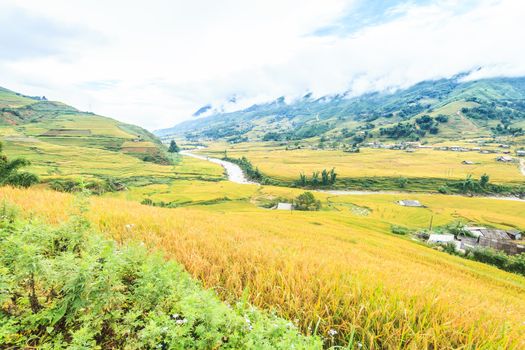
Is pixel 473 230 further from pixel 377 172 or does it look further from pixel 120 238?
pixel 120 238

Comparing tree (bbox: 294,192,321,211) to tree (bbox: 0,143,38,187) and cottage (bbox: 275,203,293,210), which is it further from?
tree (bbox: 0,143,38,187)

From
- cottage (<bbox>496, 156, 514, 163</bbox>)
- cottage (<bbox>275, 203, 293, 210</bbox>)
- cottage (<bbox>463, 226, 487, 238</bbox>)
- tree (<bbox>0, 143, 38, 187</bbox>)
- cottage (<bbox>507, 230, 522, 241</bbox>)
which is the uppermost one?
cottage (<bbox>496, 156, 514, 163</bbox>)

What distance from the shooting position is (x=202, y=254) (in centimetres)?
529

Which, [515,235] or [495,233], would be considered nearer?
[515,235]

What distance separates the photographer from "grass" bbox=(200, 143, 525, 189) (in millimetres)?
113500

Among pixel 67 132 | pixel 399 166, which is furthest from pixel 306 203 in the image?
pixel 67 132

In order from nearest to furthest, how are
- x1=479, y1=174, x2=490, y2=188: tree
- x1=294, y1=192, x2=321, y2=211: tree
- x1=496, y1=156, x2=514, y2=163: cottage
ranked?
1. x1=294, y1=192, x2=321, y2=211: tree
2. x1=479, y1=174, x2=490, y2=188: tree
3. x1=496, y1=156, x2=514, y2=163: cottage

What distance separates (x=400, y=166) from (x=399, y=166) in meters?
0.50

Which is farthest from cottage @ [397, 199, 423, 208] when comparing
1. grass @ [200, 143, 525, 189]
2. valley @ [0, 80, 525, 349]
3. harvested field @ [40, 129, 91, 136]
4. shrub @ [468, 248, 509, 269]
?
harvested field @ [40, 129, 91, 136]

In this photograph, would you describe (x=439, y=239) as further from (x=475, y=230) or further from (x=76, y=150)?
(x=76, y=150)

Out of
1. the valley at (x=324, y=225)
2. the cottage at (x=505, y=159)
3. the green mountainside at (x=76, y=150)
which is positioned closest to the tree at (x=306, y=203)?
the valley at (x=324, y=225)

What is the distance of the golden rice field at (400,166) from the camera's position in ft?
373

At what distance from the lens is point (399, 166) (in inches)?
5315

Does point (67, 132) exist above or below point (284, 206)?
above
